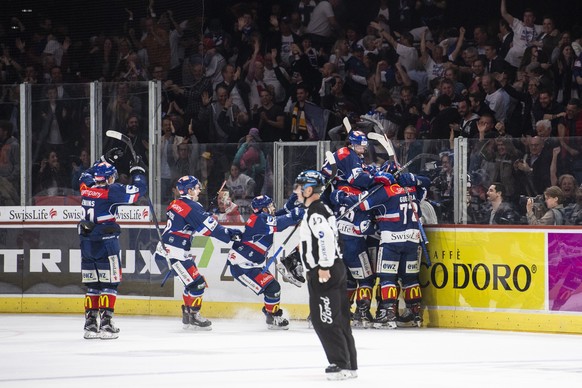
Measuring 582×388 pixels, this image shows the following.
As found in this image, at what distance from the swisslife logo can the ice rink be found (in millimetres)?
1782

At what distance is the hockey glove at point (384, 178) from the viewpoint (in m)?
12.9

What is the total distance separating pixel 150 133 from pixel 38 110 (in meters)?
1.56

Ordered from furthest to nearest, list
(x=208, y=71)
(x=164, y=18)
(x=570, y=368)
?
(x=208, y=71) < (x=164, y=18) < (x=570, y=368)

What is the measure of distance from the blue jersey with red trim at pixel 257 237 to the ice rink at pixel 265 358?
0.81m

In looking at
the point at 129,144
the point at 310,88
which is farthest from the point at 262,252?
the point at 310,88

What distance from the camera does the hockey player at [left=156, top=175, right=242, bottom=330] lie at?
12.9m

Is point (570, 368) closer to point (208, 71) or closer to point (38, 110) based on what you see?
point (38, 110)

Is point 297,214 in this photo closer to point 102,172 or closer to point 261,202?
point 261,202

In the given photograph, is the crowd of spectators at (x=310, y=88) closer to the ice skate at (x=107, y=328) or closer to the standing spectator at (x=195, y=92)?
the standing spectator at (x=195, y=92)

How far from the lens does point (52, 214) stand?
15148 millimetres

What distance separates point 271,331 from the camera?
42.3 feet

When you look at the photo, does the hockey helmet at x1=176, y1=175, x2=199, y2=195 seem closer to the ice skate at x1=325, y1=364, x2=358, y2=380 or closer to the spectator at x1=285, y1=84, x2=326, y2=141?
the spectator at x1=285, y1=84, x2=326, y2=141

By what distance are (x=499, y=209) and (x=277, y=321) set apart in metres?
2.75

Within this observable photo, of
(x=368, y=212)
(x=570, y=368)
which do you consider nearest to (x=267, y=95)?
(x=368, y=212)
